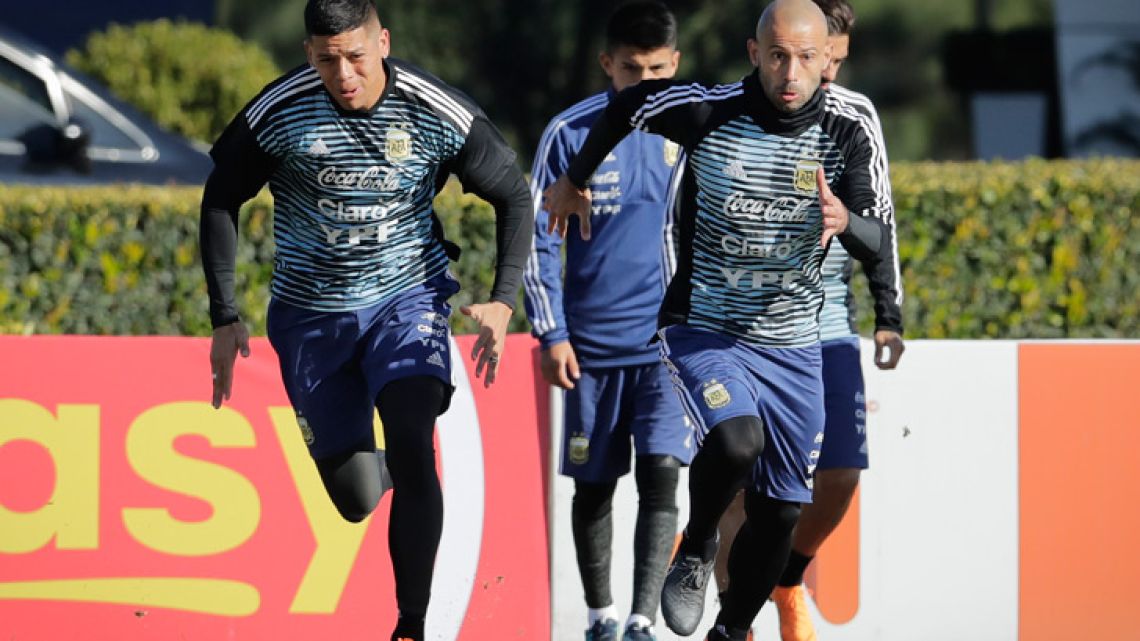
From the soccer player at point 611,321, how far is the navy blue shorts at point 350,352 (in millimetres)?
785

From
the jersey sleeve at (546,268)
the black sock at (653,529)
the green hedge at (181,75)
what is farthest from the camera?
the green hedge at (181,75)

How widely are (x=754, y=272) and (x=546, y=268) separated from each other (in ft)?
3.84

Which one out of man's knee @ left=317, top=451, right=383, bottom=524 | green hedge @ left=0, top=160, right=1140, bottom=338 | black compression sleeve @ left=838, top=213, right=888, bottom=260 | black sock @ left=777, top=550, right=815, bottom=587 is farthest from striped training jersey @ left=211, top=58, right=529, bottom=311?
green hedge @ left=0, top=160, right=1140, bottom=338

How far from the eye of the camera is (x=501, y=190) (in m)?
6.43

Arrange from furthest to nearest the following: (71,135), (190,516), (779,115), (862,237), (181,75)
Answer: (181,75) < (71,135) < (190,516) < (779,115) < (862,237)

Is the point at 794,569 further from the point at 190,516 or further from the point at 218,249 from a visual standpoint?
the point at 218,249

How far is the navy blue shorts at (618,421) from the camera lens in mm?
7129

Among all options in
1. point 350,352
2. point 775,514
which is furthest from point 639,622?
point 350,352

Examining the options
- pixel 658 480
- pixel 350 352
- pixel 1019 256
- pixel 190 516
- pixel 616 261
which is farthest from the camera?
pixel 1019 256

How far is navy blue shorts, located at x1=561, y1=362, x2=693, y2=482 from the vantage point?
281 inches

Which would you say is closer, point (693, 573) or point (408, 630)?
point (408, 630)

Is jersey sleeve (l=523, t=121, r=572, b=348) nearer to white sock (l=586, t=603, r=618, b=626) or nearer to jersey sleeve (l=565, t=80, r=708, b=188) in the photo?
jersey sleeve (l=565, t=80, r=708, b=188)

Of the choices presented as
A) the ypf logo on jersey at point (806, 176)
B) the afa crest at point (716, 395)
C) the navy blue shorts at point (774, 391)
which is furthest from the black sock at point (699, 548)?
the ypf logo on jersey at point (806, 176)

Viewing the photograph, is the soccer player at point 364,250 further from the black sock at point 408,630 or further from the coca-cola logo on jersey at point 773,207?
the coca-cola logo on jersey at point 773,207
